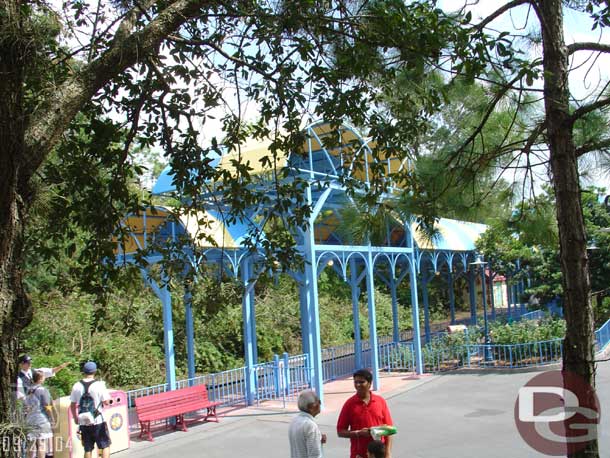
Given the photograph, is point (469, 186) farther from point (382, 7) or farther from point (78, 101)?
point (78, 101)

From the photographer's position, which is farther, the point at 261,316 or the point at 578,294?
the point at 261,316

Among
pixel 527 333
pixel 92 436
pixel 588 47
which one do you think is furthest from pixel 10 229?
pixel 527 333

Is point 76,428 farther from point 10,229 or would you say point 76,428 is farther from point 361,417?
point 10,229

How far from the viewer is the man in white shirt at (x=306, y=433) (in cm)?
500

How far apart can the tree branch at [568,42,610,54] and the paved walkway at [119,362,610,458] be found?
542cm

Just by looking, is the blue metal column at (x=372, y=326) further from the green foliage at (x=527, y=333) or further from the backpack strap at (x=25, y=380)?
the backpack strap at (x=25, y=380)

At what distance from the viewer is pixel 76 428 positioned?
29.7ft

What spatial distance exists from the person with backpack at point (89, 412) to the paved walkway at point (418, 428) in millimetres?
1877

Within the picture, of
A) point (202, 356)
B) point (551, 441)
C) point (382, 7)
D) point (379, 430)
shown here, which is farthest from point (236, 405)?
point (382, 7)

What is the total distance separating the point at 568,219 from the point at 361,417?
2.43 meters

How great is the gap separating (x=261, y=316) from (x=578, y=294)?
1715 cm

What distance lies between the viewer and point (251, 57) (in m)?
5.81
